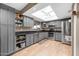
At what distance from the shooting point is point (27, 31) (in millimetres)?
3141

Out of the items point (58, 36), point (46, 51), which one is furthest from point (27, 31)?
point (58, 36)

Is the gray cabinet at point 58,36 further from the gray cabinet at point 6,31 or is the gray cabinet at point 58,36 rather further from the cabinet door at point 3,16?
the cabinet door at point 3,16

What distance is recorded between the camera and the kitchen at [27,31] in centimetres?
197

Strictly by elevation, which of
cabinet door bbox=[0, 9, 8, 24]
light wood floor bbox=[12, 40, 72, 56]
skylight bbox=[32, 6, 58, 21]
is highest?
skylight bbox=[32, 6, 58, 21]

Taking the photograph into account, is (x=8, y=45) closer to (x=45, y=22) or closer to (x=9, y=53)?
(x=9, y=53)

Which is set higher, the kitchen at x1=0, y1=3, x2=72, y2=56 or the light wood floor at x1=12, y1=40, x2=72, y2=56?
the kitchen at x1=0, y1=3, x2=72, y2=56

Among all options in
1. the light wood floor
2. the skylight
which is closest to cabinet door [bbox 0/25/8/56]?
the light wood floor

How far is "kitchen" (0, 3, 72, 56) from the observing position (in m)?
1.97

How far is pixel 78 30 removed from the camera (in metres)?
0.90

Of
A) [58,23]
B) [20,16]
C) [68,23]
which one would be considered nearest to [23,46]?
[20,16]

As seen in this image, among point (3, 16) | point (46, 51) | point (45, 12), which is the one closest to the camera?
point (3, 16)

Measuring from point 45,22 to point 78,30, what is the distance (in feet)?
13.8

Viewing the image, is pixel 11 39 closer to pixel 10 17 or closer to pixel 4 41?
pixel 4 41

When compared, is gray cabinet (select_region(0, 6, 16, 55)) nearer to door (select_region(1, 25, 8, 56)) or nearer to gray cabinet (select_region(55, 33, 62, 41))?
door (select_region(1, 25, 8, 56))
